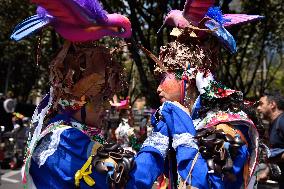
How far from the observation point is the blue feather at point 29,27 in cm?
251

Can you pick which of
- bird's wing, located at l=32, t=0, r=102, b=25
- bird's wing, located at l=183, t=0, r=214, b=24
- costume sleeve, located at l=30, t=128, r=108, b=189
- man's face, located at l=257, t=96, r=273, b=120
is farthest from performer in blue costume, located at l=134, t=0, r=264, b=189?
man's face, located at l=257, t=96, r=273, b=120

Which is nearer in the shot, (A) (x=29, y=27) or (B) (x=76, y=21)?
(B) (x=76, y=21)

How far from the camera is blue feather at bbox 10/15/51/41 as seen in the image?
2511 mm

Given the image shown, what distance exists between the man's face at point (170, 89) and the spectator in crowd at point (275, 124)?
2.25m

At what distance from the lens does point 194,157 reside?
2600 mm

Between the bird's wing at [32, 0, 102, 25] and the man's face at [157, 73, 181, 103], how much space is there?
671mm

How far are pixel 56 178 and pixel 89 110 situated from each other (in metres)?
0.41

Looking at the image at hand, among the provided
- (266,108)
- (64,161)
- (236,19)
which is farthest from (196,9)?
(266,108)

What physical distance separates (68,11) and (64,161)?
0.70 metres

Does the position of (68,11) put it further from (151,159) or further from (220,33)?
(220,33)

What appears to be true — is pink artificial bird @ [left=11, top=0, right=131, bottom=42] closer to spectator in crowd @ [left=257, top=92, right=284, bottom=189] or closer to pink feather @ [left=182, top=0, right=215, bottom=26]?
pink feather @ [left=182, top=0, right=215, bottom=26]

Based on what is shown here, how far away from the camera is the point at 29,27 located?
255cm

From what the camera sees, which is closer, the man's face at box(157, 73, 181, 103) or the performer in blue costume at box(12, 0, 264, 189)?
the performer in blue costume at box(12, 0, 264, 189)

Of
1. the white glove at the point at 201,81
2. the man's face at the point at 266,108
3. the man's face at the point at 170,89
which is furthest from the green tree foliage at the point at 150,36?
the man's face at the point at 266,108
